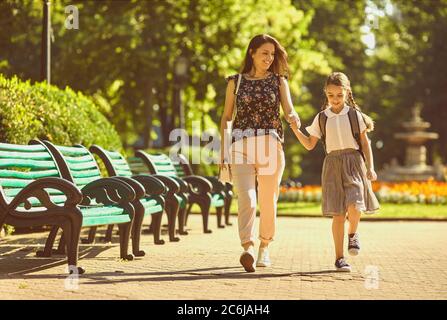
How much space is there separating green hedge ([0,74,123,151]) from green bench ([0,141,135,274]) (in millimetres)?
1693

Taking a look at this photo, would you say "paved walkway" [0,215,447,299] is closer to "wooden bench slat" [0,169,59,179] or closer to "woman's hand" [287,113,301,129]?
"wooden bench slat" [0,169,59,179]

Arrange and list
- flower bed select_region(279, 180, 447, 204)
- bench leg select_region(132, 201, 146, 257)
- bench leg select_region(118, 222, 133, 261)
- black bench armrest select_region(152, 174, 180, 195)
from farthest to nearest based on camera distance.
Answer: flower bed select_region(279, 180, 447, 204) → black bench armrest select_region(152, 174, 180, 195) → bench leg select_region(132, 201, 146, 257) → bench leg select_region(118, 222, 133, 261)

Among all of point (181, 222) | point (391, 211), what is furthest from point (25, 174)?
point (391, 211)

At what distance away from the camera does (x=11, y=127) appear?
36.8 ft

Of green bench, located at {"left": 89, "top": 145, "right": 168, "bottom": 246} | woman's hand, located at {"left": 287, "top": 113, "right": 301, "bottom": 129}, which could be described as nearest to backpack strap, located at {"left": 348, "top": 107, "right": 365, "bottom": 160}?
woman's hand, located at {"left": 287, "top": 113, "right": 301, "bottom": 129}

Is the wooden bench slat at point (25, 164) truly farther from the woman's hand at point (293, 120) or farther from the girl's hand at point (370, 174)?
the girl's hand at point (370, 174)

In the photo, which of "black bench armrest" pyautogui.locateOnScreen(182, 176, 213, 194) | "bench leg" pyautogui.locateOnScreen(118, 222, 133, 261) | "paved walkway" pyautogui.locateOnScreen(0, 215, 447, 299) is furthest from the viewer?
"black bench armrest" pyautogui.locateOnScreen(182, 176, 213, 194)

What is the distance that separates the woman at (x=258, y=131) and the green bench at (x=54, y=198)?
1103 millimetres

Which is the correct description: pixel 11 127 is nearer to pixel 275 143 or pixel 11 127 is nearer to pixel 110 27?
pixel 275 143

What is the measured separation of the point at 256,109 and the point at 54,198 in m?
2.16

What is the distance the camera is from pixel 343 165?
27.1ft

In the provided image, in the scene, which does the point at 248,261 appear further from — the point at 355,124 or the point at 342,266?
the point at 355,124

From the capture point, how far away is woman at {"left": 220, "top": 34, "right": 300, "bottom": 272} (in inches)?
326

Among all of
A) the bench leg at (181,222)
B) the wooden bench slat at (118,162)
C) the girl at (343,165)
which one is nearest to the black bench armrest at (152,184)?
the wooden bench slat at (118,162)
